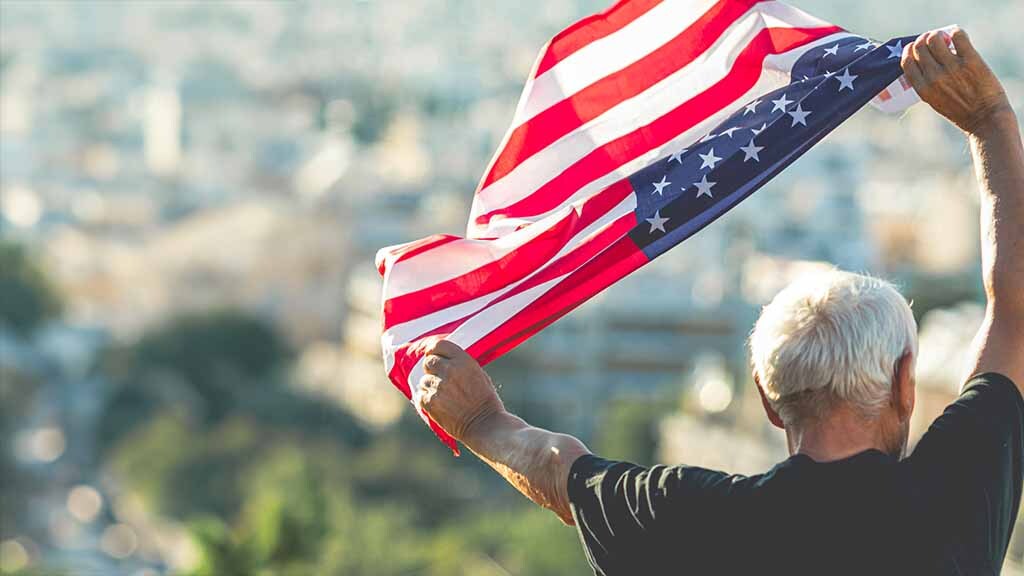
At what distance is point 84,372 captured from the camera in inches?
2050

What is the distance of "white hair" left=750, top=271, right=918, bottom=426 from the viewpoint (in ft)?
7.45

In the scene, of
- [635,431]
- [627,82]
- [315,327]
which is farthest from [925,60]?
[315,327]

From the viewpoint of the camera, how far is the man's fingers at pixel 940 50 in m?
2.60

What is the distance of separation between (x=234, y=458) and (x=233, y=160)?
5966 cm

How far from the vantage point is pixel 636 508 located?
2318mm

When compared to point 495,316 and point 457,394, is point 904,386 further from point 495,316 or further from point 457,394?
point 495,316

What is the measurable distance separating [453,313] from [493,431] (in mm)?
445

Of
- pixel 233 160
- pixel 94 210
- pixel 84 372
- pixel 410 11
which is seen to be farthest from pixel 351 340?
pixel 410 11

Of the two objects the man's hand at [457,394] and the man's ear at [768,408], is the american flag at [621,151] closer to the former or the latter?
the man's hand at [457,394]

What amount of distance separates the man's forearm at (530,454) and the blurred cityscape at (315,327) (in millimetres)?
789

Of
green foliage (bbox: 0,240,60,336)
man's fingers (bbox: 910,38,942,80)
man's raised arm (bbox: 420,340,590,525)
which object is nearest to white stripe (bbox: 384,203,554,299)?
man's raised arm (bbox: 420,340,590,525)

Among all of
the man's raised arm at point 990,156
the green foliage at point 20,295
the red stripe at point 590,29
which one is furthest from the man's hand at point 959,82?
the green foliage at point 20,295

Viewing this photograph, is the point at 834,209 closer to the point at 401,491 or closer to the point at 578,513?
the point at 401,491

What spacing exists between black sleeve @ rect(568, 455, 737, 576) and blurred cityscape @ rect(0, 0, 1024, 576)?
86cm
